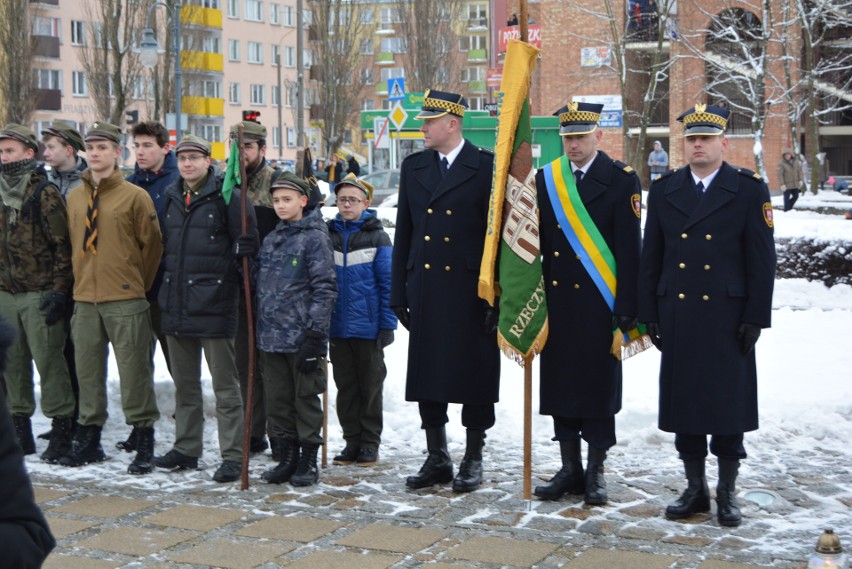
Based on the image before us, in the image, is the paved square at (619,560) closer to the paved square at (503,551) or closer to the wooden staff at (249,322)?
the paved square at (503,551)

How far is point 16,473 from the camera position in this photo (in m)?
2.65

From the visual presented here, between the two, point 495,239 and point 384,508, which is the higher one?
point 495,239

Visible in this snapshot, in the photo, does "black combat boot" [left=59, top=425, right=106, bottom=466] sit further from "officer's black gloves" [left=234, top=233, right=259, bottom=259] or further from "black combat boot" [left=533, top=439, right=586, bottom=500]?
"black combat boot" [left=533, top=439, right=586, bottom=500]

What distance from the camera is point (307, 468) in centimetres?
773

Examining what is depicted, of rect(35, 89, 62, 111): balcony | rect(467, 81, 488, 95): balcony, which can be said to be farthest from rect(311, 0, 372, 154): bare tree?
→ rect(467, 81, 488, 95): balcony

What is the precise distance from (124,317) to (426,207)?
221 cm

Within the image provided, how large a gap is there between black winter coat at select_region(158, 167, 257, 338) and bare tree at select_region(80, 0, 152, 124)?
34.8 meters

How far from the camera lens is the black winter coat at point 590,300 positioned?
7.14 metres

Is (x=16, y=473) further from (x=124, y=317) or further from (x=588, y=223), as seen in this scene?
(x=124, y=317)

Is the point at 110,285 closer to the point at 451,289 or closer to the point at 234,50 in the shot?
the point at 451,289

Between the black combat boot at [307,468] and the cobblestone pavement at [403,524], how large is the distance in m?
0.08

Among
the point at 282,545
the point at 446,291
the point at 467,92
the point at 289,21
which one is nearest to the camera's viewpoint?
the point at 282,545

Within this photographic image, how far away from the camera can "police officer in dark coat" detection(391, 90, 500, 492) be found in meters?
7.49

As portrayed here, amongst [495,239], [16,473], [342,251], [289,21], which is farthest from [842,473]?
[289,21]
